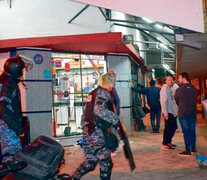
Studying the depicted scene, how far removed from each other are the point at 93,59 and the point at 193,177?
5.55 m

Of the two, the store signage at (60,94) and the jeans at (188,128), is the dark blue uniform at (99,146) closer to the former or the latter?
the jeans at (188,128)

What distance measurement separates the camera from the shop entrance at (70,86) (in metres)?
9.60

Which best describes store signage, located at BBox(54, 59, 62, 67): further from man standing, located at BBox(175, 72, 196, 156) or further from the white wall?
man standing, located at BBox(175, 72, 196, 156)

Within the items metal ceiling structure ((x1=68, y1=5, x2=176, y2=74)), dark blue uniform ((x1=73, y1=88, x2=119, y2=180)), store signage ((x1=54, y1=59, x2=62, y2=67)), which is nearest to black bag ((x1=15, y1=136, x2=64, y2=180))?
dark blue uniform ((x1=73, y1=88, x2=119, y2=180))

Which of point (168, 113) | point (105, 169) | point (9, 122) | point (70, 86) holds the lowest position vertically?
point (105, 169)

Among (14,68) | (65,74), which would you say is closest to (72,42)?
(65,74)

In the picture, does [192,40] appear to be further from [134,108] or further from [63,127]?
[134,108]

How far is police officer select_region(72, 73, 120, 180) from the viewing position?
15.2 ft

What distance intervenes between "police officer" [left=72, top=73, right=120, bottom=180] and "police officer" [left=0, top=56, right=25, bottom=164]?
1023 mm

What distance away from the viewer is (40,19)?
9531mm

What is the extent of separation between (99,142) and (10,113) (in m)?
1.36

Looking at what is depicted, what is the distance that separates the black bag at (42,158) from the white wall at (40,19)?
6266 millimetres

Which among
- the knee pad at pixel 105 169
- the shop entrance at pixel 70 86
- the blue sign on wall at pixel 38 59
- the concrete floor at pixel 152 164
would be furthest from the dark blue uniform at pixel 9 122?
the shop entrance at pixel 70 86

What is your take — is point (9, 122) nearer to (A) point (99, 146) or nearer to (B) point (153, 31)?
(A) point (99, 146)
